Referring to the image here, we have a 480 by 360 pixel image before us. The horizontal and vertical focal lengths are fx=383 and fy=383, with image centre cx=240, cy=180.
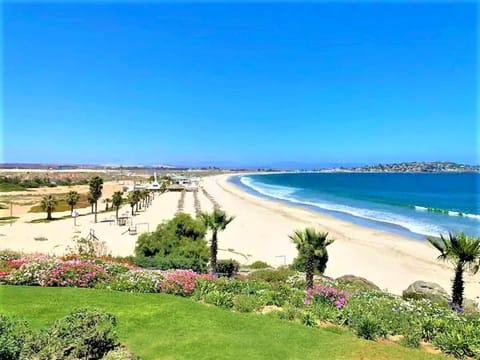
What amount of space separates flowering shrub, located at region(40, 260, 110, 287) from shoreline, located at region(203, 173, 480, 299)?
14.6m

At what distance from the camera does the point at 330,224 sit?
40938 millimetres

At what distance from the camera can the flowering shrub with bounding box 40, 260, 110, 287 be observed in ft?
35.5

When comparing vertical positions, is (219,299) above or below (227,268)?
above

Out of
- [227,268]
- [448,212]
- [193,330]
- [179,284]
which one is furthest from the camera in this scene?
[448,212]

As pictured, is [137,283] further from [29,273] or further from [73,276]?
[29,273]

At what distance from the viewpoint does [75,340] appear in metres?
5.73

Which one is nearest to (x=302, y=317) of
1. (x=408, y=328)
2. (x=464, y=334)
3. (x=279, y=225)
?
(x=408, y=328)

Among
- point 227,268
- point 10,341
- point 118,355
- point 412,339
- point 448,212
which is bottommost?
point 448,212

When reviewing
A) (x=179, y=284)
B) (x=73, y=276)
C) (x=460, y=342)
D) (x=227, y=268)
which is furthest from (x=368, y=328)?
(x=227, y=268)

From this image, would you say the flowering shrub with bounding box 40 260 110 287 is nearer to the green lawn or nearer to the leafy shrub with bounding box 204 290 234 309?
the green lawn

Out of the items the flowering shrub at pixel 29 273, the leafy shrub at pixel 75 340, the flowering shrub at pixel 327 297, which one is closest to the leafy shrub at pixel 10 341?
the leafy shrub at pixel 75 340

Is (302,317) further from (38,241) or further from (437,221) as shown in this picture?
(437,221)

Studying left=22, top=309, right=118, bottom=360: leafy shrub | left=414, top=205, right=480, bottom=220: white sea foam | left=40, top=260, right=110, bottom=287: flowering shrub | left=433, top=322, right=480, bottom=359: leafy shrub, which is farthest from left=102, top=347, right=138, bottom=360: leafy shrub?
left=414, top=205, right=480, bottom=220: white sea foam

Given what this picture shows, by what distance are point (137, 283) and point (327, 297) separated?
5.26 meters
